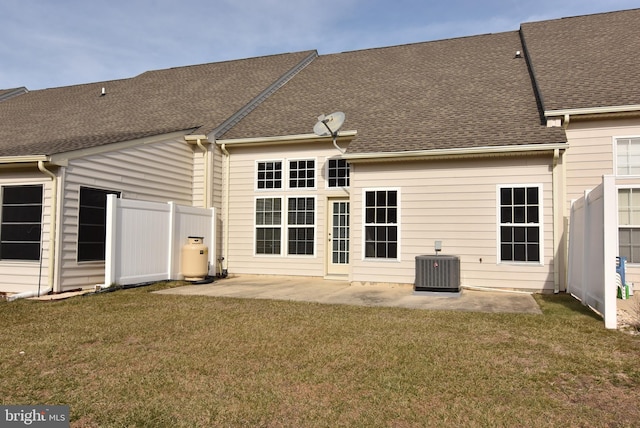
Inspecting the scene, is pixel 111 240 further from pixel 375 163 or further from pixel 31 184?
pixel 375 163

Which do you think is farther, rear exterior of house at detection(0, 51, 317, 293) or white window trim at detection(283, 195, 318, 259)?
white window trim at detection(283, 195, 318, 259)

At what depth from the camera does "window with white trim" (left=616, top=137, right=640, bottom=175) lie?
394 inches

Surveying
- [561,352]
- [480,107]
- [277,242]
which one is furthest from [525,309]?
[277,242]

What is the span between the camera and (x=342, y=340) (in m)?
5.95

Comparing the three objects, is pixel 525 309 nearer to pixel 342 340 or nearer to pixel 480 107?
pixel 342 340

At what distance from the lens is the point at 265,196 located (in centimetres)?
1330

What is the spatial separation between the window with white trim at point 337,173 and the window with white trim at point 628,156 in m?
5.85

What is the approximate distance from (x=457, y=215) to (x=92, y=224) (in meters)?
7.59

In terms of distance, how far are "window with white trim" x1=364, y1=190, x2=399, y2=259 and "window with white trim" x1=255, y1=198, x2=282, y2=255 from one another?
2.82 metres

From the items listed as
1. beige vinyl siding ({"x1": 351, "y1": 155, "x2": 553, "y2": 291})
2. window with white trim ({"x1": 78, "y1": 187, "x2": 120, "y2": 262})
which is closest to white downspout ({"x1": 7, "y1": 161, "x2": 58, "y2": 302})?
window with white trim ({"x1": 78, "y1": 187, "x2": 120, "y2": 262})

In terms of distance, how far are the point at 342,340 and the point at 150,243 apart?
6317 millimetres

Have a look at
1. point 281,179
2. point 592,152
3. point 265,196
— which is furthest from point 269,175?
point 592,152

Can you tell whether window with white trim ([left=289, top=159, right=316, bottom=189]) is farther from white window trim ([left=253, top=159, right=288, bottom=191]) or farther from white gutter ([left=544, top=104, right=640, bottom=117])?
white gutter ([left=544, top=104, right=640, bottom=117])

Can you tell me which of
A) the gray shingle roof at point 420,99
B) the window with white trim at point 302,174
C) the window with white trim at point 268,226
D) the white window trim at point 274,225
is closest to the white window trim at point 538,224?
the gray shingle roof at point 420,99
